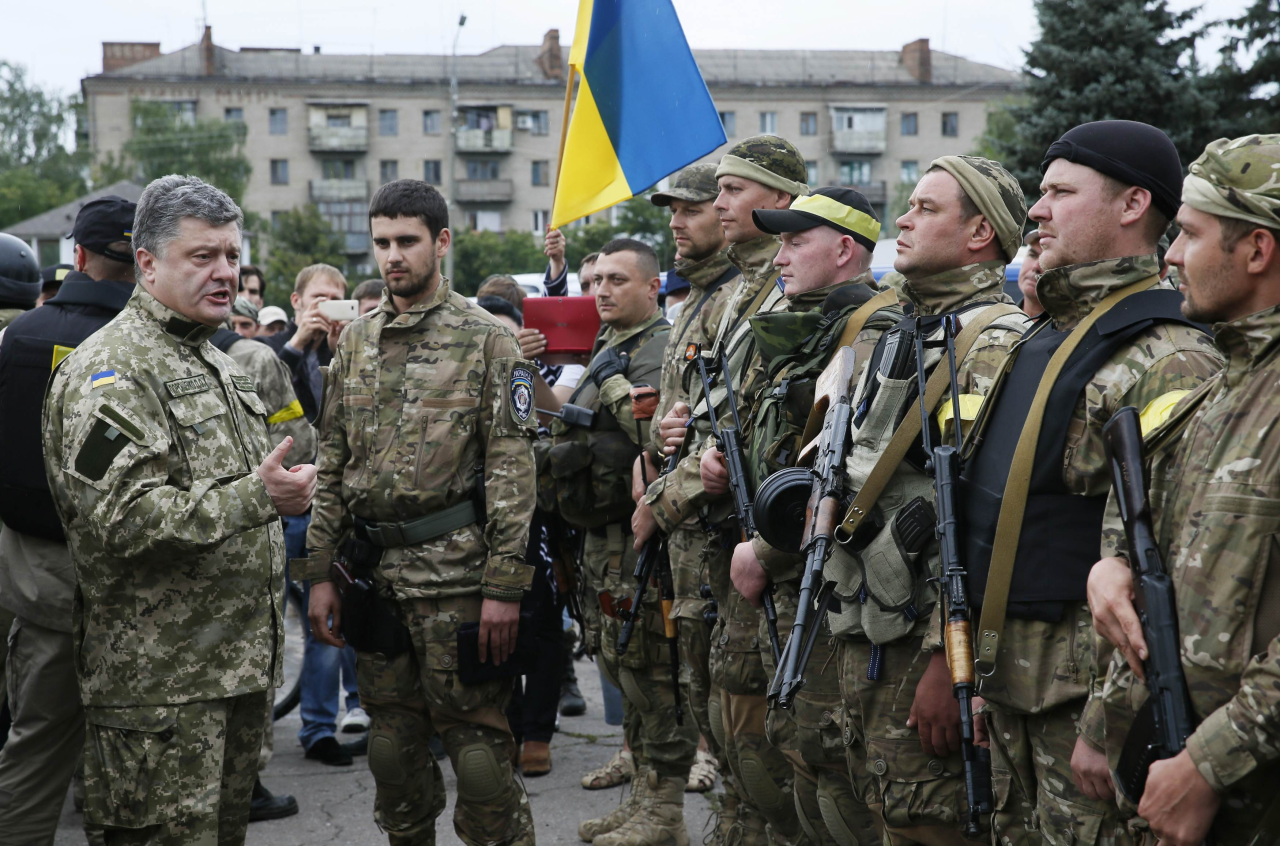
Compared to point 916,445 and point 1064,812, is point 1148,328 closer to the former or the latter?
point 916,445

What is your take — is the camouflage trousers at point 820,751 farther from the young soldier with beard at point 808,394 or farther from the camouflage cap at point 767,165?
the camouflage cap at point 767,165

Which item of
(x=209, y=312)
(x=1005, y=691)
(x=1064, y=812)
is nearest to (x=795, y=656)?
(x=1005, y=691)

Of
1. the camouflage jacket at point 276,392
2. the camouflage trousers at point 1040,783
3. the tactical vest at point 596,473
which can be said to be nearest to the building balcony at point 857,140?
the camouflage jacket at point 276,392

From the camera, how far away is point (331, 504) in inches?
170

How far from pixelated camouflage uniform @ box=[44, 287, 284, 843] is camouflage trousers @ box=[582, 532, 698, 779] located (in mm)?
1943

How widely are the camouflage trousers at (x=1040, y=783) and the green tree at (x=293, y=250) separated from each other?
48.4 meters

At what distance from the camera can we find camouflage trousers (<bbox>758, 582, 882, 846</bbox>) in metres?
3.37

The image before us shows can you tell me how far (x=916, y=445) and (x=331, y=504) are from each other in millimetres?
2281

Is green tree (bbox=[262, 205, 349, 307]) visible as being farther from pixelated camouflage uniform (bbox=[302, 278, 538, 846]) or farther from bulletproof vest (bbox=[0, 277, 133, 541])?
pixelated camouflage uniform (bbox=[302, 278, 538, 846])

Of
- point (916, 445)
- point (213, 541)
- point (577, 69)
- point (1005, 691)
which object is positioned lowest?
point (1005, 691)

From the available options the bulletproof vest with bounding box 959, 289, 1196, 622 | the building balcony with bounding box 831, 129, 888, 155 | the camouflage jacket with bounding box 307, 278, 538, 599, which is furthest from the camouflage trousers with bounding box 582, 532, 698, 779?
the building balcony with bounding box 831, 129, 888, 155

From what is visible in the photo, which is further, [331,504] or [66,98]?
[66,98]

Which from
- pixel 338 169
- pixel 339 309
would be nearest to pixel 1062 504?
pixel 339 309

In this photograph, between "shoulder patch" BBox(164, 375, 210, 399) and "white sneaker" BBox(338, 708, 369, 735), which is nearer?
"shoulder patch" BBox(164, 375, 210, 399)
